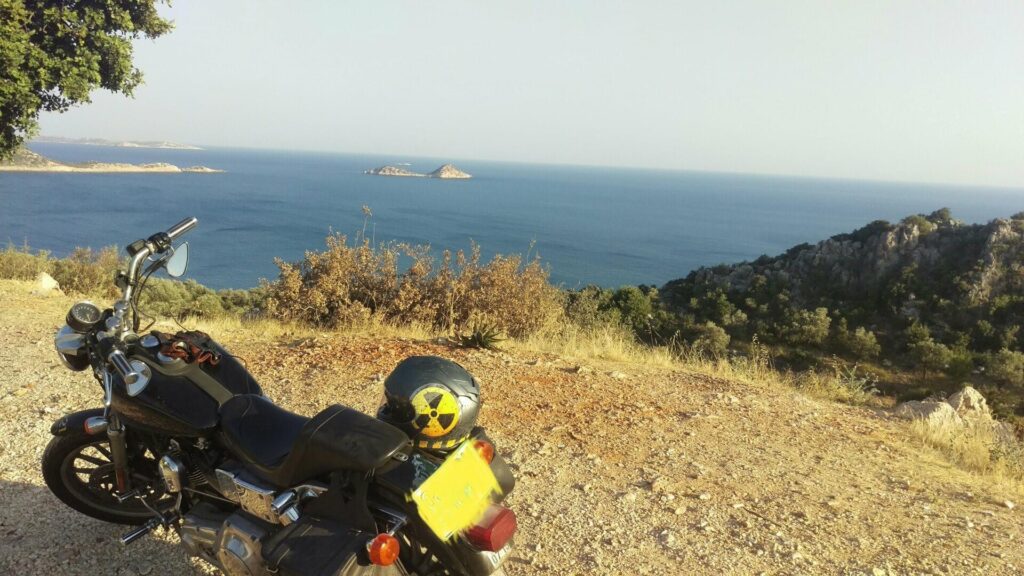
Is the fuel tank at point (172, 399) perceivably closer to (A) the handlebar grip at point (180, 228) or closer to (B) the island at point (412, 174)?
(A) the handlebar grip at point (180, 228)

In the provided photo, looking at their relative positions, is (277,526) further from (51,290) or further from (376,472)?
(51,290)

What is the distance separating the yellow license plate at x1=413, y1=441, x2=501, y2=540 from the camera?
6.98 ft

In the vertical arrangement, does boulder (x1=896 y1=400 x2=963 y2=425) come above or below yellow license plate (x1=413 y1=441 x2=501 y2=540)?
below

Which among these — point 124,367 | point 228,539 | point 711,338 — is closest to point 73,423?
point 124,367

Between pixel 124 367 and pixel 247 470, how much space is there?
27.9 inches

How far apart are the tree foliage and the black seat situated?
10022 mm

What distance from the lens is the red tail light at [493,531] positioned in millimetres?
2160

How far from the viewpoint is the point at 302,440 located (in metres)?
2.26

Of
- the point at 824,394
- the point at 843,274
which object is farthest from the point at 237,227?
the point at 824,394

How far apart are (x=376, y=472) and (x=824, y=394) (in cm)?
728

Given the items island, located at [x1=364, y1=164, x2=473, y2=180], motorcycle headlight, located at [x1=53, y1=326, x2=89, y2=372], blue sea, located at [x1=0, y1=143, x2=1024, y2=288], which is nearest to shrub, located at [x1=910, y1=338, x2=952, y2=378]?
blue sea, located at [x1=0, y1=143, x2=1024, y2=288]

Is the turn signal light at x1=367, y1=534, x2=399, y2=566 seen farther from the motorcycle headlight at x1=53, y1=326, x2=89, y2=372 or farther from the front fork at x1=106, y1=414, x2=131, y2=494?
the motorcycle headlight at x1=53, y1=326, x2=89, y2=372

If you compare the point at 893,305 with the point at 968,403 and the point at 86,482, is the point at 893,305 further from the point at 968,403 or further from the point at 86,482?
the point at 86,482

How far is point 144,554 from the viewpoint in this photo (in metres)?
3.15
